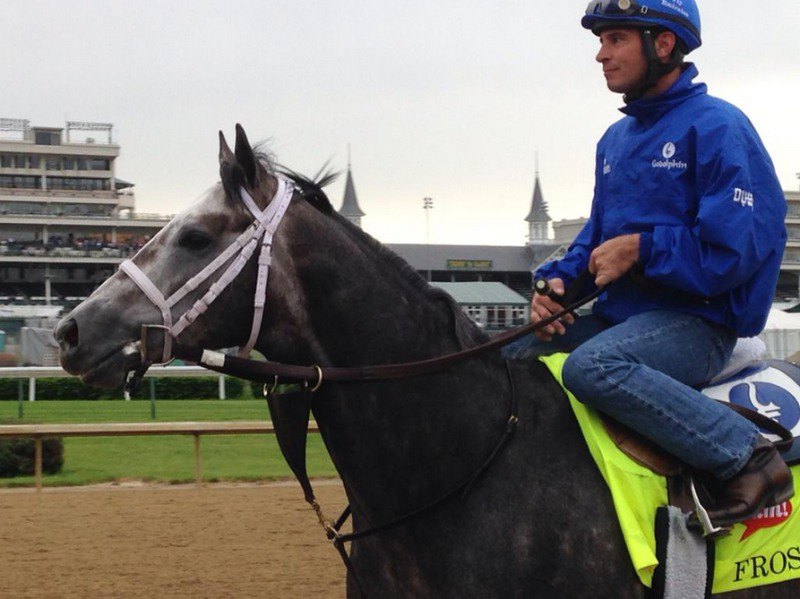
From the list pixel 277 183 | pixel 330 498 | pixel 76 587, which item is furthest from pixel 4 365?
pixel 277 183

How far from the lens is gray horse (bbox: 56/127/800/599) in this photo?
2498 millimetres

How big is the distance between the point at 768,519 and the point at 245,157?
1.78m

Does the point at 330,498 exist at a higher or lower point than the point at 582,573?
lower

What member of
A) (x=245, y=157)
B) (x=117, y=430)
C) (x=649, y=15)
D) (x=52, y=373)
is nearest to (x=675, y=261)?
(x=649, y=15)

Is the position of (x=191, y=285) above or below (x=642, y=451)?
above

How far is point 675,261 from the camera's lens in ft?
8.69

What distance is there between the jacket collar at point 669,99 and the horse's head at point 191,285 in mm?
1104

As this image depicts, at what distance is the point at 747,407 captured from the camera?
2.93 metres

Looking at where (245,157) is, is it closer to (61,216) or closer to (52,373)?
(52,373)

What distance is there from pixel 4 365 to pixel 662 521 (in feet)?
70.9

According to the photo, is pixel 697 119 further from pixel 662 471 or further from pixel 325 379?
pixel 325 379

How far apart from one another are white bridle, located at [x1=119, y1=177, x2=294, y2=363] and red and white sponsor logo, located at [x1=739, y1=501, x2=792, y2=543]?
1.47 metres

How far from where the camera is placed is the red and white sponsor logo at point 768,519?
2.80 meters

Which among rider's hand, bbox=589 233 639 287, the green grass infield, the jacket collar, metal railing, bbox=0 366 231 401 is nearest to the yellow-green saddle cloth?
rider's hand, bbox=589 233 639 287
